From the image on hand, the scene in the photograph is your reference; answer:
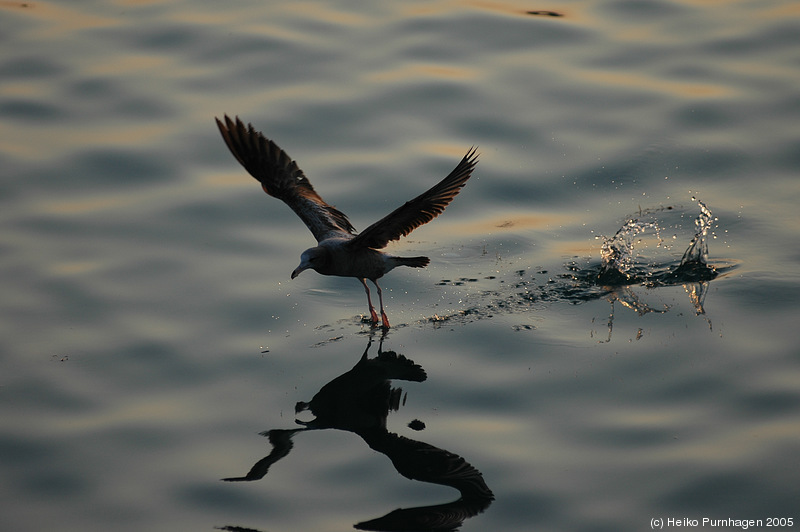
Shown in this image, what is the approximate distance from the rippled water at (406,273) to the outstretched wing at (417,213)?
2.84 feet

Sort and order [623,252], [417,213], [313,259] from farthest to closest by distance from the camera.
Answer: [623,252] < [313,259] < [417,213]

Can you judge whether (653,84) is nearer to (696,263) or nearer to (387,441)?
(696,263)

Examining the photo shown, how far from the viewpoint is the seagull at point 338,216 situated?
880 centimetres

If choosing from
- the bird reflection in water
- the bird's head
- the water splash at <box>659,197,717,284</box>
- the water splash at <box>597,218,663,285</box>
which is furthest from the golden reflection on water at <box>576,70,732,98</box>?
the bird reflection in water

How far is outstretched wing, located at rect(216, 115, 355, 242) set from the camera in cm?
1002

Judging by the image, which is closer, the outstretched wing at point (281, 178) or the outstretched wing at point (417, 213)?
the outstretched wing at point (417, 213)

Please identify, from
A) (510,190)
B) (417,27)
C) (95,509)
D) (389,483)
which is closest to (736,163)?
(510,190)

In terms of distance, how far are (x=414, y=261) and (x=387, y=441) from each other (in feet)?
6.31

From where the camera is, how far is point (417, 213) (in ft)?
29.2

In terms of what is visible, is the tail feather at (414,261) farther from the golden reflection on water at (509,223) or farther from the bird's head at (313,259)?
the golden reflection on water at (509,223)

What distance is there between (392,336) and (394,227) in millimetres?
992

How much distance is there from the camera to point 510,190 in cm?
1117

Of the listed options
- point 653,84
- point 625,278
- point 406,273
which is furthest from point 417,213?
point 653,84

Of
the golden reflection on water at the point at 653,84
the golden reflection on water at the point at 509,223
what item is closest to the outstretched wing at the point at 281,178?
the golden reflection on water at the point at 509,223
